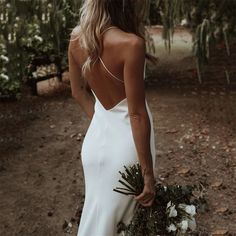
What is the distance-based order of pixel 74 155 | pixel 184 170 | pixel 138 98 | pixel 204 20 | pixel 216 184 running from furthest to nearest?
pixel 204 20
pixel 74 155
pixel 184 170
pixel 216 184
pixel 138 98

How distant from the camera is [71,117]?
5688mm

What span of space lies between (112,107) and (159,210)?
44 cm

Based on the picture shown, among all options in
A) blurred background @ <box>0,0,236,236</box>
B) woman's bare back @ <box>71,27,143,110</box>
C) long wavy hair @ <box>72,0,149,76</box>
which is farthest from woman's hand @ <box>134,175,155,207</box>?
blurred background @ <box>0,0,236,236</box>

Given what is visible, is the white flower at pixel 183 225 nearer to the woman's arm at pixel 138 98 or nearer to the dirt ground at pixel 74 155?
the woman's arm at pixel 138 98

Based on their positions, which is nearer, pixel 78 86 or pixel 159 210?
pixel 159 210

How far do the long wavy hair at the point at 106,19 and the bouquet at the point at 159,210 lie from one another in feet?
1.55

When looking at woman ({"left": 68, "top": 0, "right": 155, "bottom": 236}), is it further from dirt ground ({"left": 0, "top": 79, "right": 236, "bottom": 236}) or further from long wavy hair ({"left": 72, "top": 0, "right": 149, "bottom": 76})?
dirt ground ({"left": 0, "top": 79, "right": 236, "bottom": 236})

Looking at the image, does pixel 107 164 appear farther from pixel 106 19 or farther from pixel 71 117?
pixel 71 117

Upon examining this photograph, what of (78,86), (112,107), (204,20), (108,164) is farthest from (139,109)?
(204,20)

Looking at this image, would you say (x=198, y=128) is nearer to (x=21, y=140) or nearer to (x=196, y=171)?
(x=196, y=171)

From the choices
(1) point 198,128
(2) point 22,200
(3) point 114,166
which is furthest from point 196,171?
(3) point 114,166

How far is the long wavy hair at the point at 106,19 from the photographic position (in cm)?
207

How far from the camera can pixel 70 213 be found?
3.80m

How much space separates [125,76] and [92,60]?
170mm
